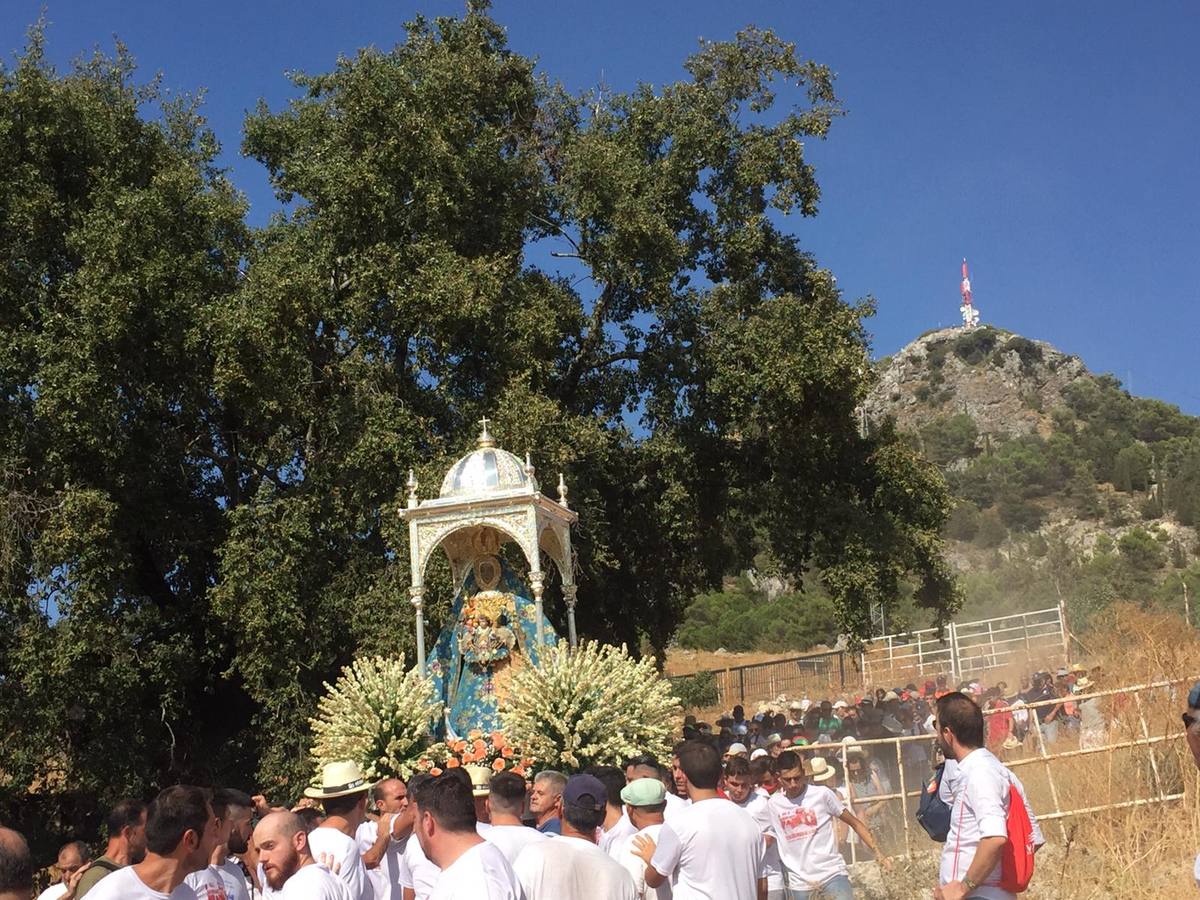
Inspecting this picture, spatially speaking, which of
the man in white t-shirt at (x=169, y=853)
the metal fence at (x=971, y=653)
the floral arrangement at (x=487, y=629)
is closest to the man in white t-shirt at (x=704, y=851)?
the man in white t-shirt at (x=169, y=853)

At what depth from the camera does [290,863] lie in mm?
5750

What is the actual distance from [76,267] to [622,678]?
46.2 ft

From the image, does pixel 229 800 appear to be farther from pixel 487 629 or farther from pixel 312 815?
pixel 487 629

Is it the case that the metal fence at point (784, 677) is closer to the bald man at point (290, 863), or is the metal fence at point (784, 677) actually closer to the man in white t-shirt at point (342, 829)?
the man in white t-shirt at point (342, 829)

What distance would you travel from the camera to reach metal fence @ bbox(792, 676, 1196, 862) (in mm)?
10867

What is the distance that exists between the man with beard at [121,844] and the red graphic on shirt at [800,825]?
4403 millimetres

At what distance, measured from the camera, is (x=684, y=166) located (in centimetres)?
Result: 2350

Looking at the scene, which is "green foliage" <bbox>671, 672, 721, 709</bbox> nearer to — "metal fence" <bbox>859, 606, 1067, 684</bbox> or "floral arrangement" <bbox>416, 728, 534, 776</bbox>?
"metal fence" <bbox>859, 606, 1067, 684</bbox>

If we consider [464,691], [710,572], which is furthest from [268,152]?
[464,691]

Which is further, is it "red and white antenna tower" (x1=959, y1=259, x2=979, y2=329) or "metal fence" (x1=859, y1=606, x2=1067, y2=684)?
"red and white antenna tower" (x1=959, y1=259, x2=979, y2=329)

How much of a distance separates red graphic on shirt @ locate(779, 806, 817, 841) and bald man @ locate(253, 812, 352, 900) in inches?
151

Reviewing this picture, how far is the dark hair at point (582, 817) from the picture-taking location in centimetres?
562

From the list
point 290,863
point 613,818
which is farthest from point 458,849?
point 613,818

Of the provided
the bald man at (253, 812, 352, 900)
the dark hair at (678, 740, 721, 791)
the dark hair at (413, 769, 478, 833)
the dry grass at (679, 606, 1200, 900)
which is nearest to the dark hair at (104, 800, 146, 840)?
the bald man at (253, 812, 352, 900)
